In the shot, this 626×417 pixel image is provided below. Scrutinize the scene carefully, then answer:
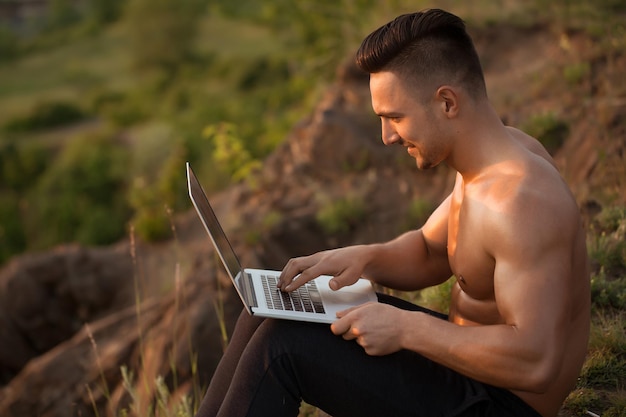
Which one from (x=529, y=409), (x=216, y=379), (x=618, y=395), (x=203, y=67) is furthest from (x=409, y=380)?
(x=203, y=67)

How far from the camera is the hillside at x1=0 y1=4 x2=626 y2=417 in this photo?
21.9 ft

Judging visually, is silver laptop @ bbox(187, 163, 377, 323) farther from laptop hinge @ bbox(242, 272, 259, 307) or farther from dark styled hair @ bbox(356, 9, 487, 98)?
dark styled hair @ bbox(356, 9, 487, 98)

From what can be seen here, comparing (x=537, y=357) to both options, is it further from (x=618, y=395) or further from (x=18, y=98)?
(x=18, y=98)

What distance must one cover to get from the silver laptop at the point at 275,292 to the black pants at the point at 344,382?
5 cm

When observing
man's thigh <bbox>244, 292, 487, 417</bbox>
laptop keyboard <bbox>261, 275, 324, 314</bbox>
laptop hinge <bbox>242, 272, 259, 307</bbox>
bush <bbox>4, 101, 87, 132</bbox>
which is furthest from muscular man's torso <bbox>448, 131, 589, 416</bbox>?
bush <bbox>4, 101, 87, 132</bbox>

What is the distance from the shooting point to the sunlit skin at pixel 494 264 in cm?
213

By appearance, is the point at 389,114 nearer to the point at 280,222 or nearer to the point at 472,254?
the point at 472,254

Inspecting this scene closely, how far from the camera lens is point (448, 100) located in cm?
243

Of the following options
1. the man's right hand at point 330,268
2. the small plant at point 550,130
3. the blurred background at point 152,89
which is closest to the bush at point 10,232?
the blurred background at point 152,89

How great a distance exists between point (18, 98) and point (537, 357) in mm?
24549

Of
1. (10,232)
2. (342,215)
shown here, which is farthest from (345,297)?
(10,232)

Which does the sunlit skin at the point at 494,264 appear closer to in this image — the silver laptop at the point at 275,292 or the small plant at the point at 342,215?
the silver laptop at the point at 275,292

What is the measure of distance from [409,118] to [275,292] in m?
0.72

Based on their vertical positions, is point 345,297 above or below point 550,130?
above
